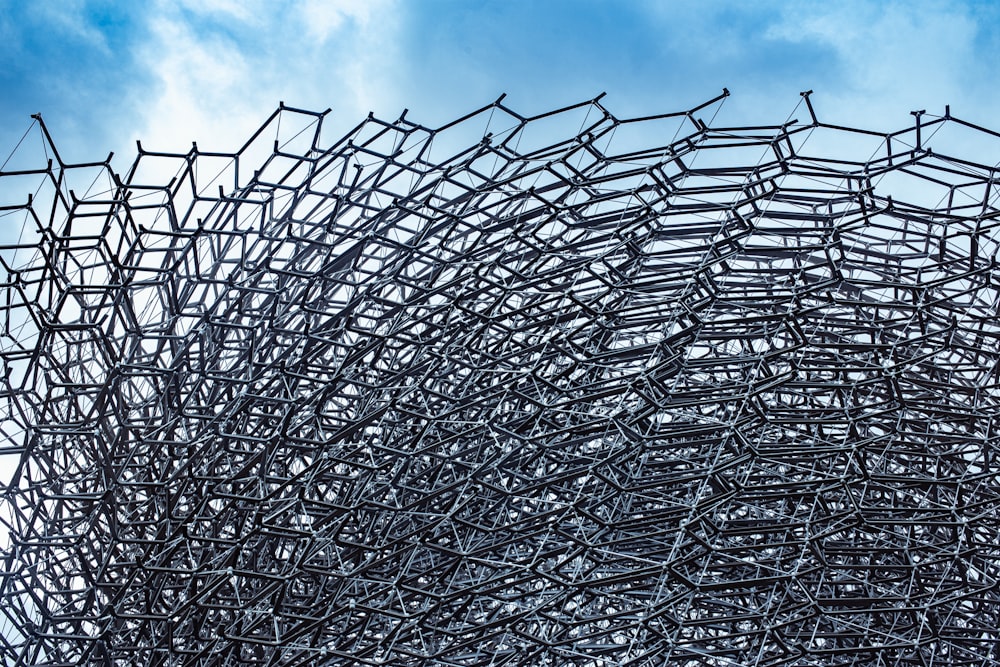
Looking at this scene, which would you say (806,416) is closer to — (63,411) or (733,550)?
(733,550)

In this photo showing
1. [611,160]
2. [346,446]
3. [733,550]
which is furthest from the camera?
[611,160]

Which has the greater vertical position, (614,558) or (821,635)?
A: (614,558)

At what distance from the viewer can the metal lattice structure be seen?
2445 cm

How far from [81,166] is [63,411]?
25.9 feet

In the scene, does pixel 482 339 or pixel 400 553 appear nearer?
pixel 400 553

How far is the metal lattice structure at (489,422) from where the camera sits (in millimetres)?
24453

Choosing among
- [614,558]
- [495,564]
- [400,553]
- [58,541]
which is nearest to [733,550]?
[614,558]

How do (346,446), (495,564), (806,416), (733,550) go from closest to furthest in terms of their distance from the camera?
(495,564) → (733,550) → (346,446) → (806,416)

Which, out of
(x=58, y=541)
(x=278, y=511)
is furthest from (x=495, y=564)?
(x=58, y=541)

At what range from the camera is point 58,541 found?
25672 millimetres

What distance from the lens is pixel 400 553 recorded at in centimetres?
2533

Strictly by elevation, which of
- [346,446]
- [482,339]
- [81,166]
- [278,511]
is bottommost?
[278,511]

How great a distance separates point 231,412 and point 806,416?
49.5ft

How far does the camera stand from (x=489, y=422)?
79.6 ft
